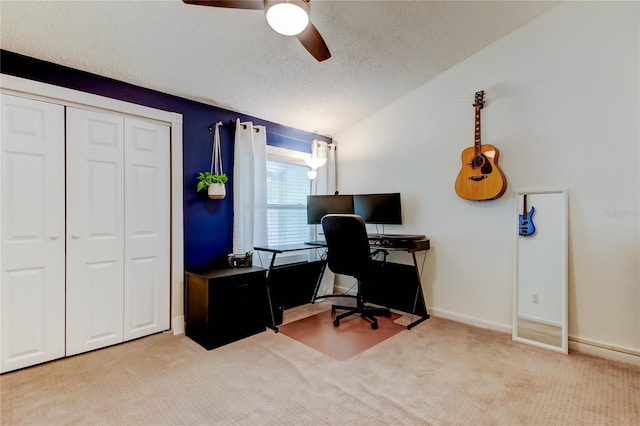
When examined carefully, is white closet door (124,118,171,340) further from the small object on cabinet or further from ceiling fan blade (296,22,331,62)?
ceiling fan blade (296,22,331,62)

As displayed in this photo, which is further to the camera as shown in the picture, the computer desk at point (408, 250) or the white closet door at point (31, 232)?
the computer desk at point (408, 250)

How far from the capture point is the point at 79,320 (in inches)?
93.5

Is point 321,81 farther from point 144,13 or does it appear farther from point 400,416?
point 400,416

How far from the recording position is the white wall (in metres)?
2.34

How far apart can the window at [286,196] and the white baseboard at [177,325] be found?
1.26 m

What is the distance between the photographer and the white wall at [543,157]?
2342 millimetres

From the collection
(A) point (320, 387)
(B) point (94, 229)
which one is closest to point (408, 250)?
(A) point (320, 387)

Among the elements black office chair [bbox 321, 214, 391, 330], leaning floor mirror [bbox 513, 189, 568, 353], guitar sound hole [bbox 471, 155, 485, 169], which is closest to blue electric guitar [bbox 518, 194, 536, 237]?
leaning floor mirror [bbox 513, 189, 568, 353]

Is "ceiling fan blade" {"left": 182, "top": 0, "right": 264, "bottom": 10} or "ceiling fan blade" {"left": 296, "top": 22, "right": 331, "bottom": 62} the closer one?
"ceiling fan blade" {"left": 182, "top": 0, "right": 264, "bottom": 10}

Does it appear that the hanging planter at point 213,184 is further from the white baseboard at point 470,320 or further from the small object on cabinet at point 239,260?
the white baseboard at point 470,320

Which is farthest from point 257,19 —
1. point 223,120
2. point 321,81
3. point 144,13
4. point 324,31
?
point 223,120

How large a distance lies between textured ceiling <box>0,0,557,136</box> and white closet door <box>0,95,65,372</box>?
0.48 metres

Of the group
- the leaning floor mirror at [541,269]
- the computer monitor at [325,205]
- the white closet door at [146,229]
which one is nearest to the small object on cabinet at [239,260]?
the white closet door at [146,229]

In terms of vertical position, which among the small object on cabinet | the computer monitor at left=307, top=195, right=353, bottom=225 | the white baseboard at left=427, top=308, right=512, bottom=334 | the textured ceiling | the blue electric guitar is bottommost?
the white baseboard at left=427, top=308, right=512, bottom=334
